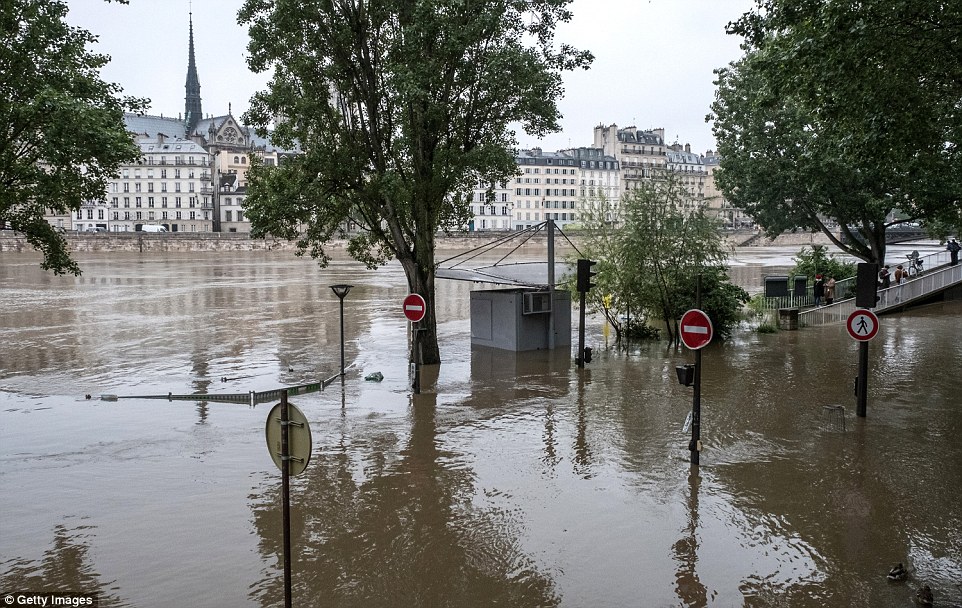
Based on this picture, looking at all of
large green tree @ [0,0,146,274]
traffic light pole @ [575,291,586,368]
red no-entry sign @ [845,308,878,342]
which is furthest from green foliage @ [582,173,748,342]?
large green tree @ [0,0,146,274]

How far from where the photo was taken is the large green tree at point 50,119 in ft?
42.3

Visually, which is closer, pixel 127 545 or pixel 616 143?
pixel 127 545

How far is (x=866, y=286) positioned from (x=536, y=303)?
11.3m

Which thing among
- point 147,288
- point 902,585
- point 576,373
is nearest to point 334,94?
point 576,373

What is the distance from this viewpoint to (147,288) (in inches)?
2146

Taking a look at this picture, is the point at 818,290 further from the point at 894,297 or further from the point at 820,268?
the point at 820,268

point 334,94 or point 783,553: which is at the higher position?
point 334,94

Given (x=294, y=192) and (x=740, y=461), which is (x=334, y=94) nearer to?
(x=294, y=192)

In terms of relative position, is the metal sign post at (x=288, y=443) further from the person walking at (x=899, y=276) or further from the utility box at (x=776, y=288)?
the person walking at (x=899, y=276)

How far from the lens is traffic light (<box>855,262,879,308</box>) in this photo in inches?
583

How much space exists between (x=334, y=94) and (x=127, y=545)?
15.8 m

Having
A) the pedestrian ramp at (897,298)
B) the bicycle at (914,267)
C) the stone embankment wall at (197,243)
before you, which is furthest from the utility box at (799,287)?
the stone embankment wall at (197,243)

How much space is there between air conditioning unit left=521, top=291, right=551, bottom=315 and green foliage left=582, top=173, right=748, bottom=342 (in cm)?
321

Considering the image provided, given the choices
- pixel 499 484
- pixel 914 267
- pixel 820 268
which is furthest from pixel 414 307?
pixel 914 267
